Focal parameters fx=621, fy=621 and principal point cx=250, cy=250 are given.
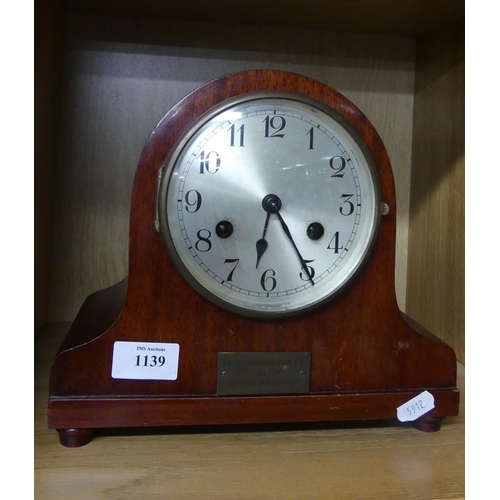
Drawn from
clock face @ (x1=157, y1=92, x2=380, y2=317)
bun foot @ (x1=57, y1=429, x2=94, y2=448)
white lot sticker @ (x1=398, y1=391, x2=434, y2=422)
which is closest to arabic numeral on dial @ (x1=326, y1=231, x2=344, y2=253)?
clock face @ (x1=157, y1=92, x2=380, y2=317)

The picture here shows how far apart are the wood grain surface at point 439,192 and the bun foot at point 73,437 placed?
27.1 inches

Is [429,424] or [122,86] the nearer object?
[429,424]

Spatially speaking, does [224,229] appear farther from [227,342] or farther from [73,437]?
[73,437]

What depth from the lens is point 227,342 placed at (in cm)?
79

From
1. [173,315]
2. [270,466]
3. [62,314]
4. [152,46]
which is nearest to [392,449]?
[270,466]

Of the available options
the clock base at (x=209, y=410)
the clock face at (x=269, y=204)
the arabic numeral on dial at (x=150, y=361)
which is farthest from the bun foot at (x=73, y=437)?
the clock face at (x=269, y=204)

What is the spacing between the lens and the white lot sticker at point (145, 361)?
0.77 m

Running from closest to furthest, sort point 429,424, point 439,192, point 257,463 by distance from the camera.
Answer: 1. point 257,463
2. point 429,424
3. point 439,192

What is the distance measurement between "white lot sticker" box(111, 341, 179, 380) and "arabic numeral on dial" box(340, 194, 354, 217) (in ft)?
0.90

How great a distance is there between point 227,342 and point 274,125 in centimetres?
28

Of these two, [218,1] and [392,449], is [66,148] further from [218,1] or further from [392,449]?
[392,449]

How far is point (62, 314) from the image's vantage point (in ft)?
4.20

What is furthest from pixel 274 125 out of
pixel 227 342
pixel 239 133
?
pixel 227 342

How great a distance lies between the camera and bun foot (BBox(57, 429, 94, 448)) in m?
0.77
